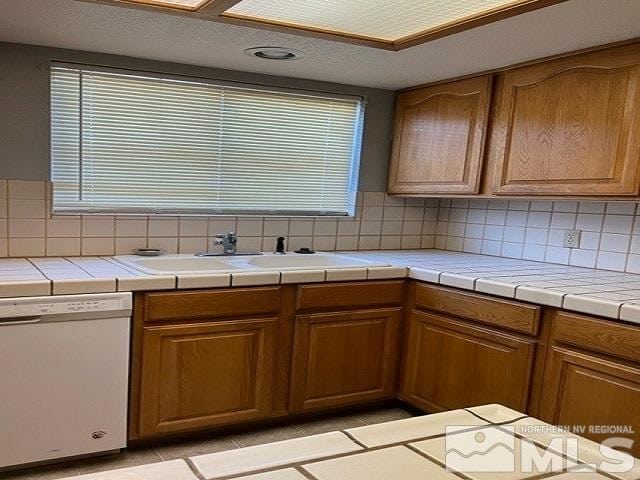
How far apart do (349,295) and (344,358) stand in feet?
1.08

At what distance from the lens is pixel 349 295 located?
2.71 m

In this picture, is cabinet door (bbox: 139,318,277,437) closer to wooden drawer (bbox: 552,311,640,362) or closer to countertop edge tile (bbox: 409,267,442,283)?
countertop edge tile (bbox: 409,267,442,283)

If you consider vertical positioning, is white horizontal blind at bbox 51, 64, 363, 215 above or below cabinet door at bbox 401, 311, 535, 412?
above

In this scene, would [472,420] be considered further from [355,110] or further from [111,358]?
[355,110]

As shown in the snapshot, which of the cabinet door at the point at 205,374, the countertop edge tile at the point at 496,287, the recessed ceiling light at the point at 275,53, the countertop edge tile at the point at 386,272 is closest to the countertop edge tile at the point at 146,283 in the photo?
the cabinet door at the point at 205,374

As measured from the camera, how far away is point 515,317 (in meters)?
2.32

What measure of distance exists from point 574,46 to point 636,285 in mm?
1052

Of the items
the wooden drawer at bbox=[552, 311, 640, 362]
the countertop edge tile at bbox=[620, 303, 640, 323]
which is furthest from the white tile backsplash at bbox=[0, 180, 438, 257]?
the countertop edge tile at bbox=[620, 303, 640, 323]

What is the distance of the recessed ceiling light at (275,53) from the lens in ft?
8.00

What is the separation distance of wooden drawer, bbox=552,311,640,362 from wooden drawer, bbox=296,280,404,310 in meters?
0.85

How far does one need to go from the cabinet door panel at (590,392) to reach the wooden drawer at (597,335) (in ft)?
0.14

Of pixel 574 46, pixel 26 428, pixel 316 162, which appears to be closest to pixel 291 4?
pixel 574 46

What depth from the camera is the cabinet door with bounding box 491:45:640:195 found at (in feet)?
7.39

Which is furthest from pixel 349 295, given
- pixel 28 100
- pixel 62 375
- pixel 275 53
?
pixel 28 100
